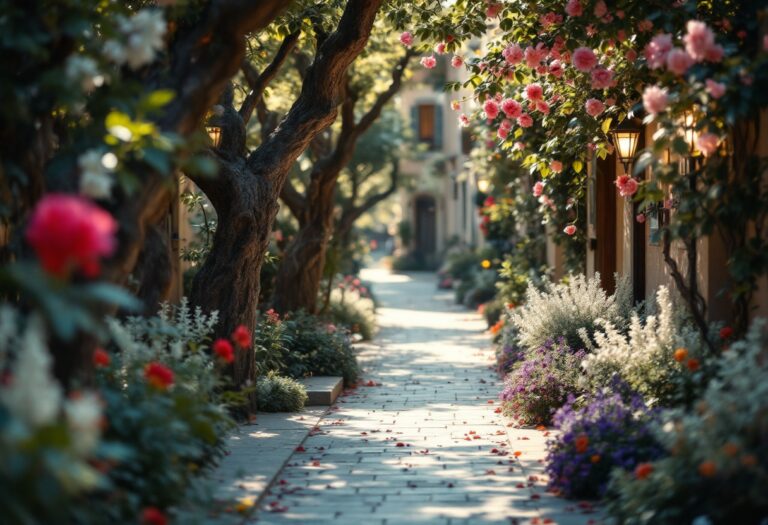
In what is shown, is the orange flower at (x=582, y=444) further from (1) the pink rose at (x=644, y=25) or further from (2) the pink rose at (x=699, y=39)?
(1) the pink rose at (x=644, y=25)

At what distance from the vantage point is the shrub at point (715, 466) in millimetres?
4883

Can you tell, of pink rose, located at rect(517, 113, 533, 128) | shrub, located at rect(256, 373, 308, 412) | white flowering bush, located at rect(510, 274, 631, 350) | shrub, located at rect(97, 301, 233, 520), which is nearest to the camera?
shrub, located at rect(97, 301, 233, 520)

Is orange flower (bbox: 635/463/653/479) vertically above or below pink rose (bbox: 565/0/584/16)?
below

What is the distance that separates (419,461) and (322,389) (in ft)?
→ 10.7

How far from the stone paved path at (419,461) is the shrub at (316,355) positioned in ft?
1.14

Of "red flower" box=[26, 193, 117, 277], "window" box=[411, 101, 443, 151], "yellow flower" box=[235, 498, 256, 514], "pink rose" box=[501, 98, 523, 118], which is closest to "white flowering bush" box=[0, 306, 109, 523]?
"red flower" box=[26, 193, 117, 277]

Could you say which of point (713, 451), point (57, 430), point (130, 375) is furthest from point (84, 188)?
point (713, 451)

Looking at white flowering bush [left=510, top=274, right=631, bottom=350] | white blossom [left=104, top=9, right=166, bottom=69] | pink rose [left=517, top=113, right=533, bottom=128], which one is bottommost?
white flowering bush [left=510, top=274, right=631, bottom=350]

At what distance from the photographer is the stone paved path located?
6.45m

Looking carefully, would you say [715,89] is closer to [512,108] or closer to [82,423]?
[512,108]

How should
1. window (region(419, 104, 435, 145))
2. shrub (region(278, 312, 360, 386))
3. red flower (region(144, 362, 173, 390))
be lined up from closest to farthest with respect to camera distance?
red flower (region(144, 362, 173, 390)) → shrub (region(278, 312, 360, 386)) → window (region(419, 104, 435, 145))

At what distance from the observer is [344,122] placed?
15594mm

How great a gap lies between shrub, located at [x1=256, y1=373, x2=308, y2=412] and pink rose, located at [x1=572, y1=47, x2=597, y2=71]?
445 cm

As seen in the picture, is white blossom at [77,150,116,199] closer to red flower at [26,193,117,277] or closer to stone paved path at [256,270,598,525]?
red flower at [26,193,117,277]
